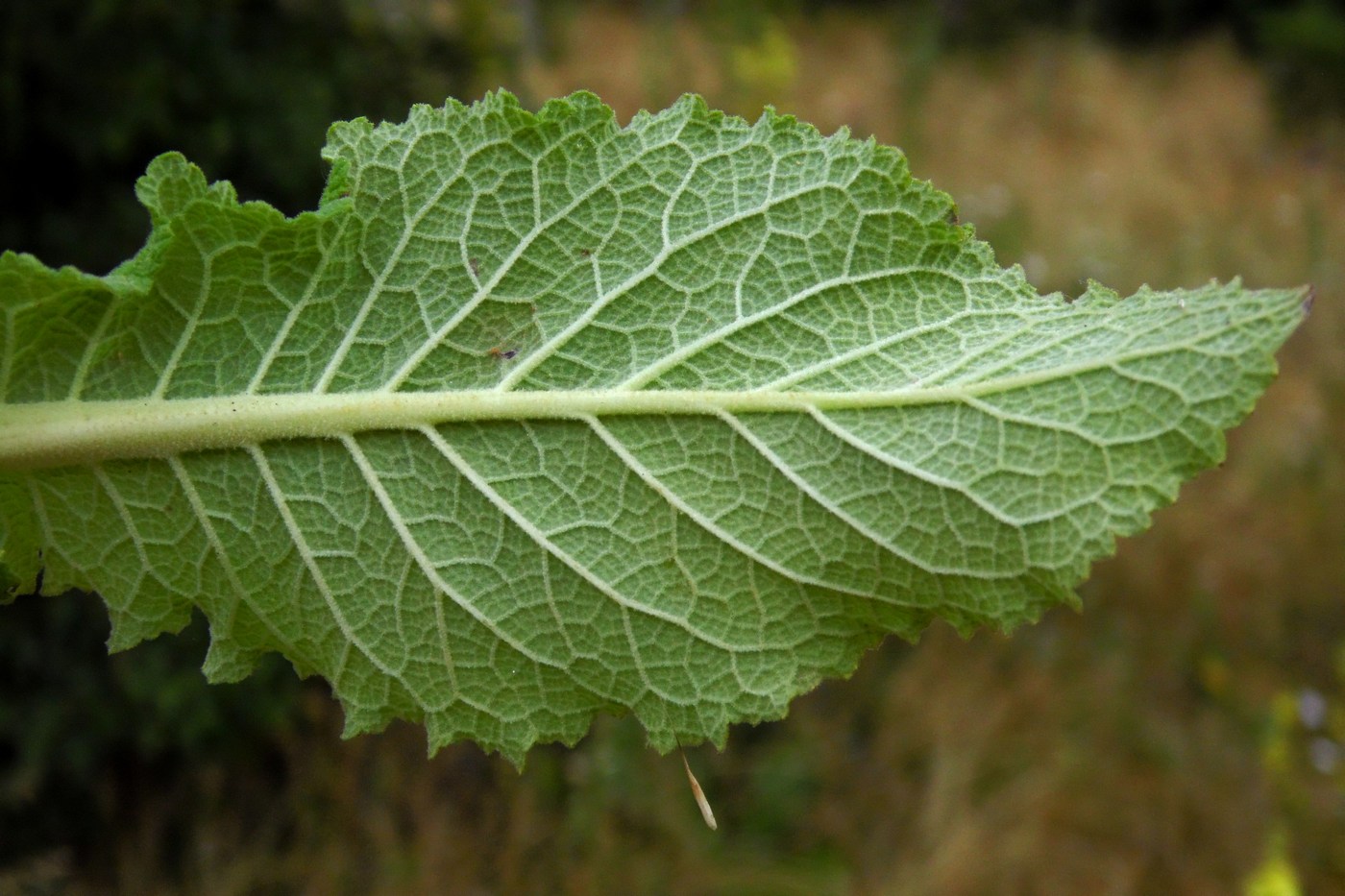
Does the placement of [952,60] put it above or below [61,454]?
above

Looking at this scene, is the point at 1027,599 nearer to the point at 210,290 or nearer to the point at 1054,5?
the point at 210,290

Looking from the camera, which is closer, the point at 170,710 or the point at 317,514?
the point at 317,514

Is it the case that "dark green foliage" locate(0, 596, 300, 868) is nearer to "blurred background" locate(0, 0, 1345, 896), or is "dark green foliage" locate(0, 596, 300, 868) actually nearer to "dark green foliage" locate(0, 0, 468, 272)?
"blurred background" locate(0, 0, 1345, 896)

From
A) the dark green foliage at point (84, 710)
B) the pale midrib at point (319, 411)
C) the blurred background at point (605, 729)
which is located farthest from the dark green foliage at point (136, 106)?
the pale midrib at point (319, 411)

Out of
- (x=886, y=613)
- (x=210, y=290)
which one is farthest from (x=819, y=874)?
(x=210, y=290)

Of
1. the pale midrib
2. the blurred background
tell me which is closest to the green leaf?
the pale midrib

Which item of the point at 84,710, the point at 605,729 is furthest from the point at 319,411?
the point at 605,729

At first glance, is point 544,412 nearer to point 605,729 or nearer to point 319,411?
point 319,411
